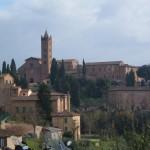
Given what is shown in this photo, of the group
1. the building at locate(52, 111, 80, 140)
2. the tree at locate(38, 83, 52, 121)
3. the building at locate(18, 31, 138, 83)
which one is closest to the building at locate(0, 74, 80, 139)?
the building at locate(52, 111, 80, 140)

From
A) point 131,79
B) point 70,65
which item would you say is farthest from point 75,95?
point 70,65

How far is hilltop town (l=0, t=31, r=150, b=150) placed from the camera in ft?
90.2

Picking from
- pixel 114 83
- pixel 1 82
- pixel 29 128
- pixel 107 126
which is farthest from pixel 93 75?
pixel 29 128

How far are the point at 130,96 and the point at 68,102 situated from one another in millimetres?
12201

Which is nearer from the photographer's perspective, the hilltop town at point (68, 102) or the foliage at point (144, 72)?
the hilltop town at point (68, 102)

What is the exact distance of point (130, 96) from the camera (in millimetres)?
50781

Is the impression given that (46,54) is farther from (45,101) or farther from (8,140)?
(8,140)

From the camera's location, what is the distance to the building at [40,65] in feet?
189

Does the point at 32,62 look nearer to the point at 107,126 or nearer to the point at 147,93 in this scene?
the point at 147,93

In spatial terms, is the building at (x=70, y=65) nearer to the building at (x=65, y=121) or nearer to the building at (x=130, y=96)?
the building at (x=130, y=96)

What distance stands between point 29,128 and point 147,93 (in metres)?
25.8

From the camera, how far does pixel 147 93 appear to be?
51.4 m

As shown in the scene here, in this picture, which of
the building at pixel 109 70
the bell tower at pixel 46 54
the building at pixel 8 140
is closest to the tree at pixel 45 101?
the building at pixel 8 140

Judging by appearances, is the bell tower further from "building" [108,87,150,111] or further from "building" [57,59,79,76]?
"building" [108,87,150,111]
